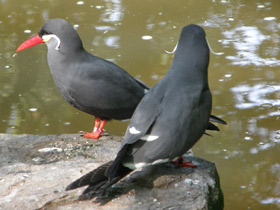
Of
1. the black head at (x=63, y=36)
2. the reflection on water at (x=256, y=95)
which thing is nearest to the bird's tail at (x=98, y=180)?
the black head at (x=63, y=36)

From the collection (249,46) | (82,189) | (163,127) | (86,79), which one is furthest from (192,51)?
(249,46)

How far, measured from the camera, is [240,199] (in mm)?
3752

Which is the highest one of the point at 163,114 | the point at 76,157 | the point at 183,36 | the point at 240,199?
the point at 183,36

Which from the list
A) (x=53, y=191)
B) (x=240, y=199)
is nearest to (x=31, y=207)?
(x=53, y=191)

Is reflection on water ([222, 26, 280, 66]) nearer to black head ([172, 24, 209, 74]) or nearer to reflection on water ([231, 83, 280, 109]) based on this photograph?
reflection on water ([231, 83, 280, 109])

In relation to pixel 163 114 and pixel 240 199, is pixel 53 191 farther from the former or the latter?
pixel 240 199

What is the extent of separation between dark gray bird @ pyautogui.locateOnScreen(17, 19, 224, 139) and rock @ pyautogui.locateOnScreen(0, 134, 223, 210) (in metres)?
0.35

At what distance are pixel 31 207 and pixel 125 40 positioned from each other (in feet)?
12.9

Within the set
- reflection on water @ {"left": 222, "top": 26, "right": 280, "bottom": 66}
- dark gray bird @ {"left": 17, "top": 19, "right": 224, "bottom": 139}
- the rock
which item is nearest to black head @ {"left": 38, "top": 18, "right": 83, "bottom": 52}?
dark gray bird @ {"left": 17, "top": 19, "right": 224, "bottom": 139}

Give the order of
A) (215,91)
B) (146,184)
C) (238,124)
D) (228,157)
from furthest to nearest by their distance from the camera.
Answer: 1. (215,91)
2. (238,124)
3. (228,157)
4. (146,184)

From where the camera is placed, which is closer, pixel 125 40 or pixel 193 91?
pixel 193 91

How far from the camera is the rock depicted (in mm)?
2746

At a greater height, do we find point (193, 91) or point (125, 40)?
point (193, 91)

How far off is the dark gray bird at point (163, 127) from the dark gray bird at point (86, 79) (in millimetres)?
822
